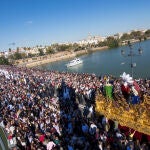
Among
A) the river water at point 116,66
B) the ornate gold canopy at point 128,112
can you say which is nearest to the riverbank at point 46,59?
the river water at point 116,66

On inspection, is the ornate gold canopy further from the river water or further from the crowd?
the river water

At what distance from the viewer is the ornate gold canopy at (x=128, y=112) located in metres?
12.6

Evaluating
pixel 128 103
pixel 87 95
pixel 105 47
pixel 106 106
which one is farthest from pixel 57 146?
pixel 105 47

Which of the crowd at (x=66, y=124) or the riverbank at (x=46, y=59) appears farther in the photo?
the riverbank at (x=46, y=59)

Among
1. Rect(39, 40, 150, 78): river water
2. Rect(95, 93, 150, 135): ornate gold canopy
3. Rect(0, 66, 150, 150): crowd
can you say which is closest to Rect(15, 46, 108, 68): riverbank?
Rect(39, 40, 150, 78): river water

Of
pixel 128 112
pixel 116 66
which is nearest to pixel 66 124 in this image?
pixel 128 112

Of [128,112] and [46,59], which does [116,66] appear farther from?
[46,59]

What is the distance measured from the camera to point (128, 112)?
13562mm

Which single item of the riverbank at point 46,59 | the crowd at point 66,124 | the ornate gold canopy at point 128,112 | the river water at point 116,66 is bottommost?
the riverbank at point 46,59

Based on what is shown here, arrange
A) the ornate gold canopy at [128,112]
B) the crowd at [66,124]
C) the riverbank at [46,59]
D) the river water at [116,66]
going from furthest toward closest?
the riverbank at [46,59]
the river water at [116,66]
the crowd at [66,124]
the ornate gold canopy at [128,112]

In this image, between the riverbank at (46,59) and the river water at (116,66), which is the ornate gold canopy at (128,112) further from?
the riverbank at (46,59)

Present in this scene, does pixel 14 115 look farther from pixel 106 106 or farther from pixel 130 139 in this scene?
pixel 130 139

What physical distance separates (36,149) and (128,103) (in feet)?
18.3

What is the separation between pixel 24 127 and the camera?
19609 mm
